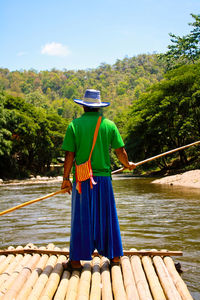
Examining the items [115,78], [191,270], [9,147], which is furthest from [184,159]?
[115,78]

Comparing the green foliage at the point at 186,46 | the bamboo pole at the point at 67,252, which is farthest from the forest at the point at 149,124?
the bamboo pole at the point at 67,252

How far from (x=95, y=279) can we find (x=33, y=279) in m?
0.67

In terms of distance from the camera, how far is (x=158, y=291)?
11.9 feet

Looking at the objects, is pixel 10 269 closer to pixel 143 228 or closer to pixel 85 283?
pixel 85 283

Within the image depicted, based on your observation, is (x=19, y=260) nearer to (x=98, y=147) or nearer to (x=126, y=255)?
(x=126, y=255)

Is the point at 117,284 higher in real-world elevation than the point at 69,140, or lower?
lower

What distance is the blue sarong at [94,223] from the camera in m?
4.20

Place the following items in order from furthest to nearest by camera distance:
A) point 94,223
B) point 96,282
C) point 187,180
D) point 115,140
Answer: point 187,180, point 115,140, point 94,223, point 96,282

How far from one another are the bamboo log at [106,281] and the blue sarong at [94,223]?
174mm

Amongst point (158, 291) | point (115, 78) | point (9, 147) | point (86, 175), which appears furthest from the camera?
point (115, 78)

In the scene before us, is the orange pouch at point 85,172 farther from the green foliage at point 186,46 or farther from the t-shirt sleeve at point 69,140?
the green foliage at point 186,46

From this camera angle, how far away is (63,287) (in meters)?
3.76

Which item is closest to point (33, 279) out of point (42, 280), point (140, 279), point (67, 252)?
point (42, 280)

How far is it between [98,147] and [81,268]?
143cm
